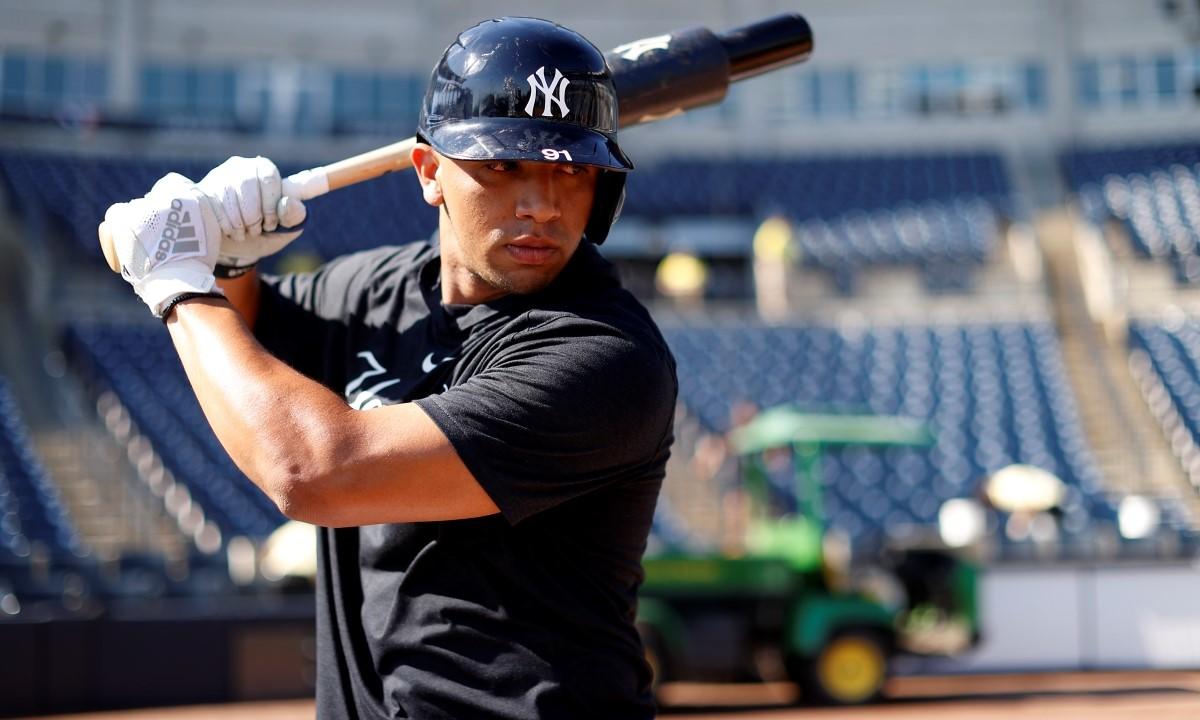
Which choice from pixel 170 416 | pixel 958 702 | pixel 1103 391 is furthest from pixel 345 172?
pixel 1103 391

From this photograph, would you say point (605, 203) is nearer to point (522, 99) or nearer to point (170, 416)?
point (522, 99)

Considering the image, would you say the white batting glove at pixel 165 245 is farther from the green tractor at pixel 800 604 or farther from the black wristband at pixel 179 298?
the green tractor at pixel 800 604

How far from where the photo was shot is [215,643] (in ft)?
35.5

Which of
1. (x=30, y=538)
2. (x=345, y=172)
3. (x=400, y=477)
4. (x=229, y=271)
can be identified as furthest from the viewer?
(x=30, y=538)

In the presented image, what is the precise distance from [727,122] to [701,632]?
16.3m

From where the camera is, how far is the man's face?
192 cm

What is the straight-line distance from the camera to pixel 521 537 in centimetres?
191

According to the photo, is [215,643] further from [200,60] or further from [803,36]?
[200,60]

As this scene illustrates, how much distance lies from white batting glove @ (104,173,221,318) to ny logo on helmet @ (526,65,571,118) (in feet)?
1.67

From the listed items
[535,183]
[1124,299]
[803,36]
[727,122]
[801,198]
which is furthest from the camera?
[727,122]

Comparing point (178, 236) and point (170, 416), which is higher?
point (178, 236)

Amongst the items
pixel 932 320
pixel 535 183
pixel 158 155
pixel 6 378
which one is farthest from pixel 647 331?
pixel 158 155

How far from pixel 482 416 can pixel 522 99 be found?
454 mm

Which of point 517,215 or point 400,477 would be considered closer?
point 400,477
